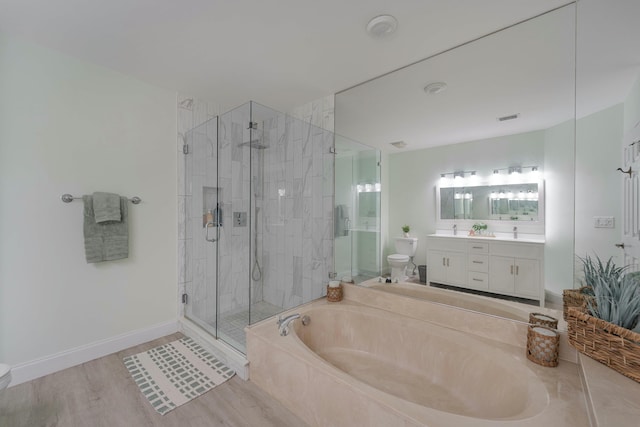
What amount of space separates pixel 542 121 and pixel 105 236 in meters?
3.26

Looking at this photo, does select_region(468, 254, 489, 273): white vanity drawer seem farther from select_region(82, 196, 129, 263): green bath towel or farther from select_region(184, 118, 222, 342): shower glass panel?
select_region(82, 196, 129, 263): green bath towel

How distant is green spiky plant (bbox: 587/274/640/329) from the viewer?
40.8 inches

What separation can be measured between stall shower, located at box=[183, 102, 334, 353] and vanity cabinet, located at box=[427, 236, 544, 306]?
1041 mm

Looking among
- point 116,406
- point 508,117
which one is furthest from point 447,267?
point 116,406

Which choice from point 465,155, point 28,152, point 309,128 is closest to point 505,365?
point 465,155

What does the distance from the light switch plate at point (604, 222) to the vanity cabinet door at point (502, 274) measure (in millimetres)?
429

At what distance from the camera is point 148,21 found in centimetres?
164

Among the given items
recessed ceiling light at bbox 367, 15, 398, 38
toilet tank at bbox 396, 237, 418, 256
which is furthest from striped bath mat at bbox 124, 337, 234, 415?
recessed ceiling light at bbox 367, 15, 398, 38

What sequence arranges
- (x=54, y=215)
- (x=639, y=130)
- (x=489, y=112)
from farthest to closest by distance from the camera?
(x=54, y=215) < (x=489, y=112) < (x=639, y=130)

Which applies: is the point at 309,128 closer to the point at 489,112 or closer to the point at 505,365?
the point at 489,112

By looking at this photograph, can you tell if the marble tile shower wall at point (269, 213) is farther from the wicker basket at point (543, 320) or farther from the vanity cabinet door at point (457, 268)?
the wicker basket at point (543, 320)

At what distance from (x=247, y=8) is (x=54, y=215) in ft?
6.73

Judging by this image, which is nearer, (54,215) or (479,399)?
(479,399)

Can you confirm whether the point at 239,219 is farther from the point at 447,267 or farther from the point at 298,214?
the point at 447,267
